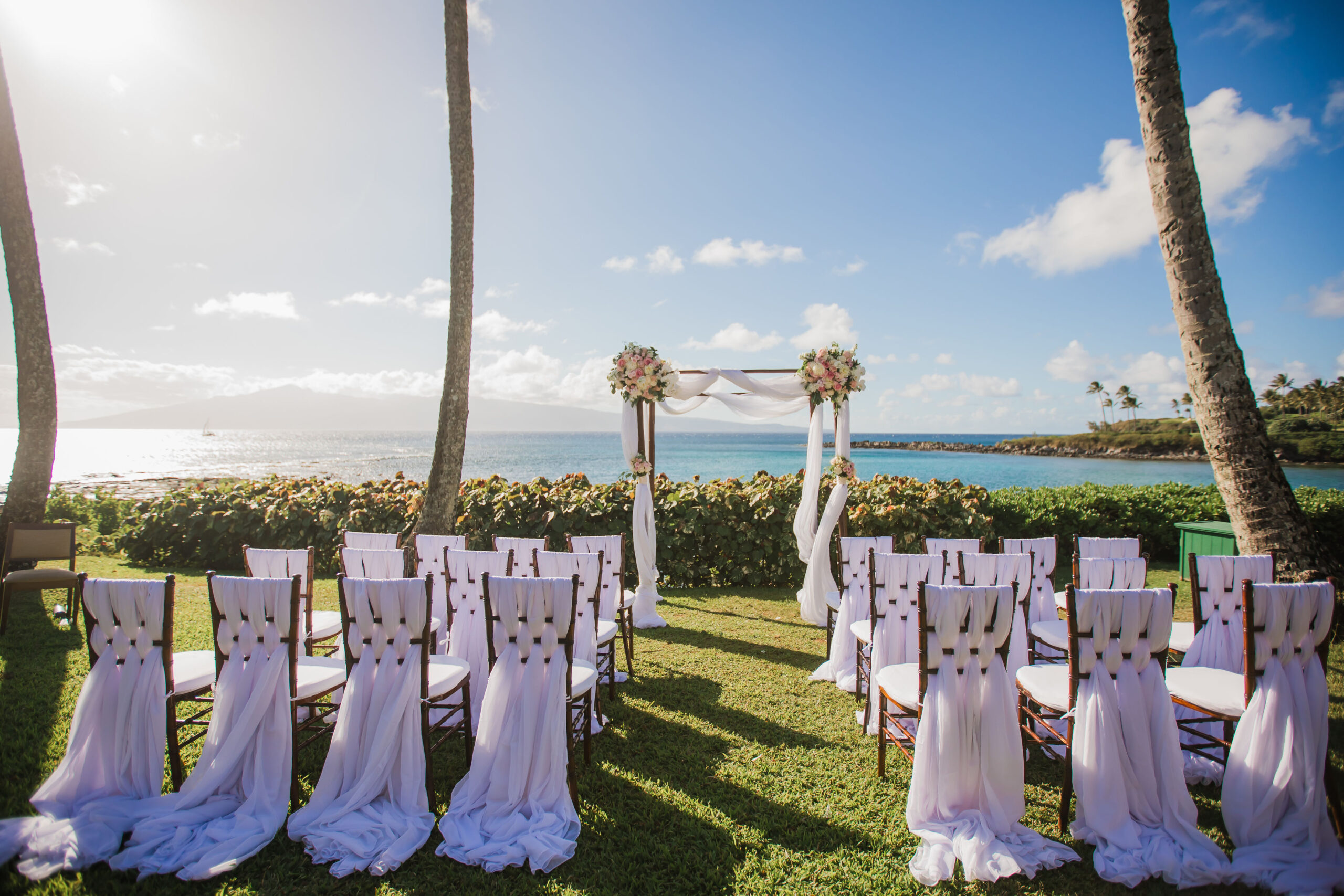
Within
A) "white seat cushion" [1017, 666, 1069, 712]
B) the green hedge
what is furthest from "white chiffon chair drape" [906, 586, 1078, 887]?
the green hedge

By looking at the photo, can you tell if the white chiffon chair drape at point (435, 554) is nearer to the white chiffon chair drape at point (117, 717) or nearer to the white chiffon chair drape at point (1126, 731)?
the white chiffon chair drape at point (117, 717)

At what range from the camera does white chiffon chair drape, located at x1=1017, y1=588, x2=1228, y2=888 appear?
2398 millimetres

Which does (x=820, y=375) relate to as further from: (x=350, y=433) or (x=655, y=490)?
(x=350, y=433)

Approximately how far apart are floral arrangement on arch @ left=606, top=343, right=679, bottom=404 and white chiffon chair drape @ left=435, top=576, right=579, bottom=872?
3675mm

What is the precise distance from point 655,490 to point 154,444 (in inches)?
5306

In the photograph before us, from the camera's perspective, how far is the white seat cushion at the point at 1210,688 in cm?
264

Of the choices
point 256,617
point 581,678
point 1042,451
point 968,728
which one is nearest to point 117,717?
point 256,617

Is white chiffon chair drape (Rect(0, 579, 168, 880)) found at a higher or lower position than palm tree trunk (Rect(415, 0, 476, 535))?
lower

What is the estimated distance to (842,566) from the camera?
4477mm

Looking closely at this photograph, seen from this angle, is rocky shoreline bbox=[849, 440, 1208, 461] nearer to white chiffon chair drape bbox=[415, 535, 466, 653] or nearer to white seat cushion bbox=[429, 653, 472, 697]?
white chiffon chair drape bbox=[415, 535, 466, 653]

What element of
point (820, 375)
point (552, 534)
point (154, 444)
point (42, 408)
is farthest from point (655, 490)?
point (154, 444)

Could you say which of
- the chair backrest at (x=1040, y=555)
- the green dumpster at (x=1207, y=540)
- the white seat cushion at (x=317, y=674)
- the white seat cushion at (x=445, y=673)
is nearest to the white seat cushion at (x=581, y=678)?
the white seat cushion at (x=445, y=673)

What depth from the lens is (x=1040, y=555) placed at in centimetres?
436

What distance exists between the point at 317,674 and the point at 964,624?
322 centimetres
